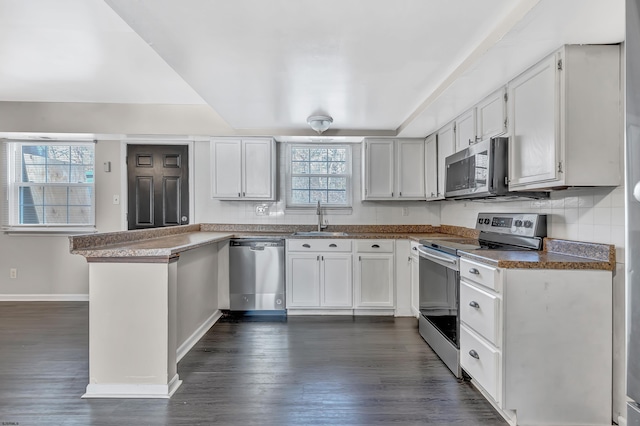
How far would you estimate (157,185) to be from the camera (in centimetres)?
404

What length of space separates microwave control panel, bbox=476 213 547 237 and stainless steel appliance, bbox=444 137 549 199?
0.52 ft

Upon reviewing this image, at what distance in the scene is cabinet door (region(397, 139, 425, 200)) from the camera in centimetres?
374

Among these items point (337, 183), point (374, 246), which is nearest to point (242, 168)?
point (337, 183)

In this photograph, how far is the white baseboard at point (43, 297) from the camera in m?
3.86

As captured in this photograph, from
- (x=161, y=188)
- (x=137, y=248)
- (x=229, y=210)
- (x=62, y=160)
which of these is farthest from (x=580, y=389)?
(x=62, y=160)

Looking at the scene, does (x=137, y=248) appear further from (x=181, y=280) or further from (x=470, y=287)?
(x=470, y=287)

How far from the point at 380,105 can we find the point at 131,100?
270 cm

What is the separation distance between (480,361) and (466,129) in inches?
73.7

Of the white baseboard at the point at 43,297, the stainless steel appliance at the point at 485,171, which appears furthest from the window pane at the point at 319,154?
the white baseboard at the point at 43,297

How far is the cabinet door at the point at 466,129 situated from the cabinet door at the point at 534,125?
512 millimetres

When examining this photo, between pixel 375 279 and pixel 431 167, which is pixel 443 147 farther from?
pixel 375 279

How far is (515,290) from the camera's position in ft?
5.40

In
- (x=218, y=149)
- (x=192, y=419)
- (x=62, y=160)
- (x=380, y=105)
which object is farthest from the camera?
(x=62, y=160)

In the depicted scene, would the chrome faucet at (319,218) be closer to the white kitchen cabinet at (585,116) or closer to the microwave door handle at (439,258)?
the microwave door handle at (439,258)
